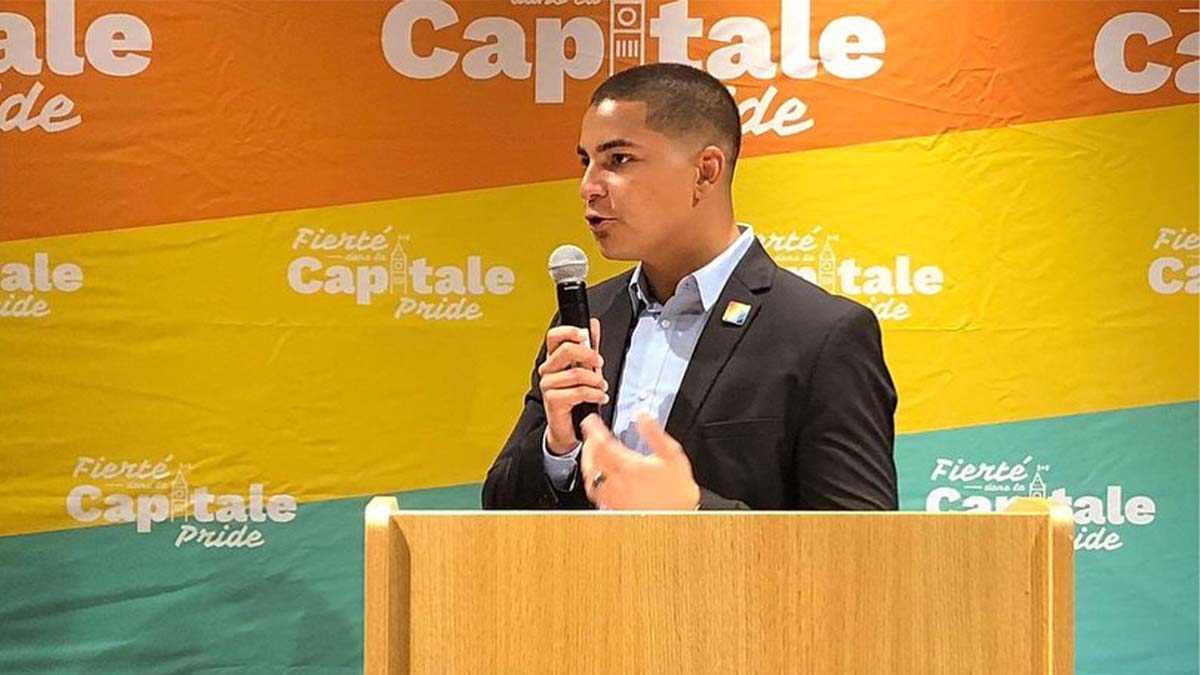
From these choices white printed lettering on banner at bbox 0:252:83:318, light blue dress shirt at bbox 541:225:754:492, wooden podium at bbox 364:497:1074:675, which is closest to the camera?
→ wooden podium at bbox 364:497:1074:675

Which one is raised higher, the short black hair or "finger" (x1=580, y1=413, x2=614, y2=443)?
the short black hair

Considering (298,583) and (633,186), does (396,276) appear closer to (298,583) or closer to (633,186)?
(298,583)

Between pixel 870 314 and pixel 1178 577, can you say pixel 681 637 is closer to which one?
pixel 870 314

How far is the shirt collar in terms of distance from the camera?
6.63ft

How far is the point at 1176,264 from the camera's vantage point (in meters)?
2.94

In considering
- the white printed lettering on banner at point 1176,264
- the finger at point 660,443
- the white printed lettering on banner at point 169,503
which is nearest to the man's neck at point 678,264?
the finger at point 660,443

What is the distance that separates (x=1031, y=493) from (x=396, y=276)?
1446mm

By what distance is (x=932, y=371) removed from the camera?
9.70 ft

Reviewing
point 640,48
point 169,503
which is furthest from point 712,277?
point 169,503

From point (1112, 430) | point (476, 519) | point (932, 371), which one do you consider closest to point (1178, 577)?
point (1112, 430)

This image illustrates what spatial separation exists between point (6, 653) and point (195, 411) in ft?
2.17

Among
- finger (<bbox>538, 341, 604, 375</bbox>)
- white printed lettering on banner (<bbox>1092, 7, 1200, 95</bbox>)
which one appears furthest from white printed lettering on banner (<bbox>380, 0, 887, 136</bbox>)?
finger (<bbox>538, 341, 604, 375</bbox>)

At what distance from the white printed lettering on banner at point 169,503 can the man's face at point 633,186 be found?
1.22m

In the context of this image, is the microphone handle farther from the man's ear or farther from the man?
the man's ear
